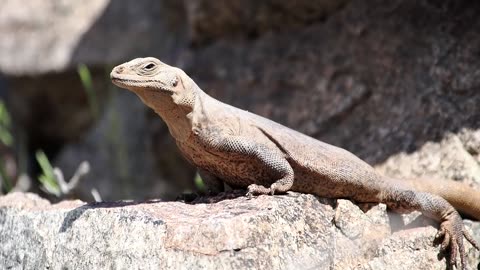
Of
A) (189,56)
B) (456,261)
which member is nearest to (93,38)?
(189,56)

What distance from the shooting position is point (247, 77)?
847cm

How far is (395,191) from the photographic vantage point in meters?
5.70

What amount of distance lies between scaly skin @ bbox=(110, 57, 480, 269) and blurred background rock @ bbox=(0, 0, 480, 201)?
82cm

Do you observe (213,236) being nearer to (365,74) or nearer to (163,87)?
(163,87)

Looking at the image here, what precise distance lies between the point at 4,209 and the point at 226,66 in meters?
3.74

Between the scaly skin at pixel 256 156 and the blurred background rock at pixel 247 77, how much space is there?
2.70ft

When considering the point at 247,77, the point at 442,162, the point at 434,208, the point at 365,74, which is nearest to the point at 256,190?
the point at 434,208

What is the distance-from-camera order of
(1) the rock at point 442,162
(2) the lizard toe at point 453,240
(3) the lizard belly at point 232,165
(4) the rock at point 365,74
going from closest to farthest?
1. (3) the lizard belly at point 232,165
2. (2) the lizard toe at point 453,240
3. (1) the rock at point 442,162
4. (4) the rock at point 365,74

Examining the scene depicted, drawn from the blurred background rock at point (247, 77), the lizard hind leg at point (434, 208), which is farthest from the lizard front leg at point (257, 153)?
the blurred background rock at point (247, 77)

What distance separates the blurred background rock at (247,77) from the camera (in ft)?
22.3

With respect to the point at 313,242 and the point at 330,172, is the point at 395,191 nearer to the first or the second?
the point at 330,172

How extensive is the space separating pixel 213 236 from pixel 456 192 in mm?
2372

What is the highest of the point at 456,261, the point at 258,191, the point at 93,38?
the point at 258,191

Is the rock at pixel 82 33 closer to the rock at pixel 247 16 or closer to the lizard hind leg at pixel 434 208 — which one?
the rock at pixel 247 16
